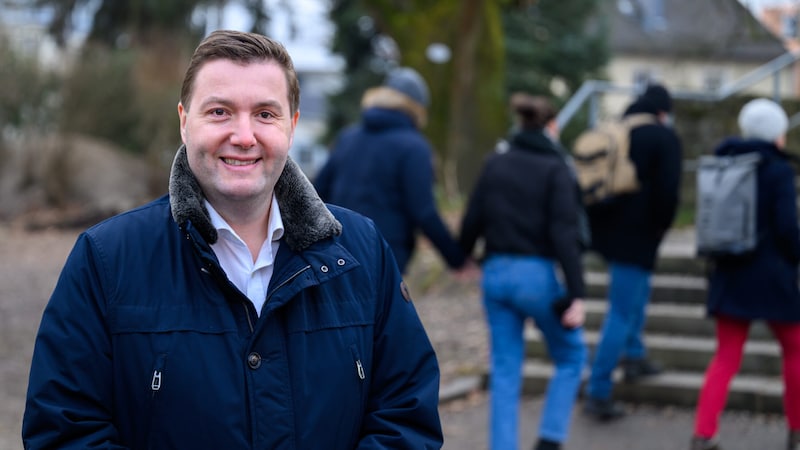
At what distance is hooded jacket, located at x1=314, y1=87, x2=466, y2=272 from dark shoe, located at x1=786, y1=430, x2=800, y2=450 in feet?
6.80

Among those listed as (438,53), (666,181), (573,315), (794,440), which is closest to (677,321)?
(666,181)

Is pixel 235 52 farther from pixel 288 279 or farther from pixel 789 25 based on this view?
pixel 789 25

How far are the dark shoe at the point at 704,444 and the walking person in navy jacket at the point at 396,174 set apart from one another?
161 centimetres

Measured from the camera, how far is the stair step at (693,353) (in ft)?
24.5

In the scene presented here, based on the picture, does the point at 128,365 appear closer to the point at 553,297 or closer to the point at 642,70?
the point at 553,297

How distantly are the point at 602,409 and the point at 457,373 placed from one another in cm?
151

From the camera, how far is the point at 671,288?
862 cm

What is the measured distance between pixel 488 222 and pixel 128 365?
11.8 feet

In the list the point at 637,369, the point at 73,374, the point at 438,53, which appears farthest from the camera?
the point at 438,53

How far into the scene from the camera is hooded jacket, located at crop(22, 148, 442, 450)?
2318 millimetres

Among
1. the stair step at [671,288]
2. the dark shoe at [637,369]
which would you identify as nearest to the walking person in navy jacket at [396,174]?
the dark shoe at [637,369]

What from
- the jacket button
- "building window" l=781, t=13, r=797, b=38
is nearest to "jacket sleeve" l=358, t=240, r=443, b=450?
the jacket button

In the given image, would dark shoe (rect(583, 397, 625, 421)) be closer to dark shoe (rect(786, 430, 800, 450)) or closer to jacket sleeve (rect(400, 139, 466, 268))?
dark shoe (rect(786, 430, 800, 450))

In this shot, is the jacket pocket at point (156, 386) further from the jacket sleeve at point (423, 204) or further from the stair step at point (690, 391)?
the stair step at point (690, 391)
